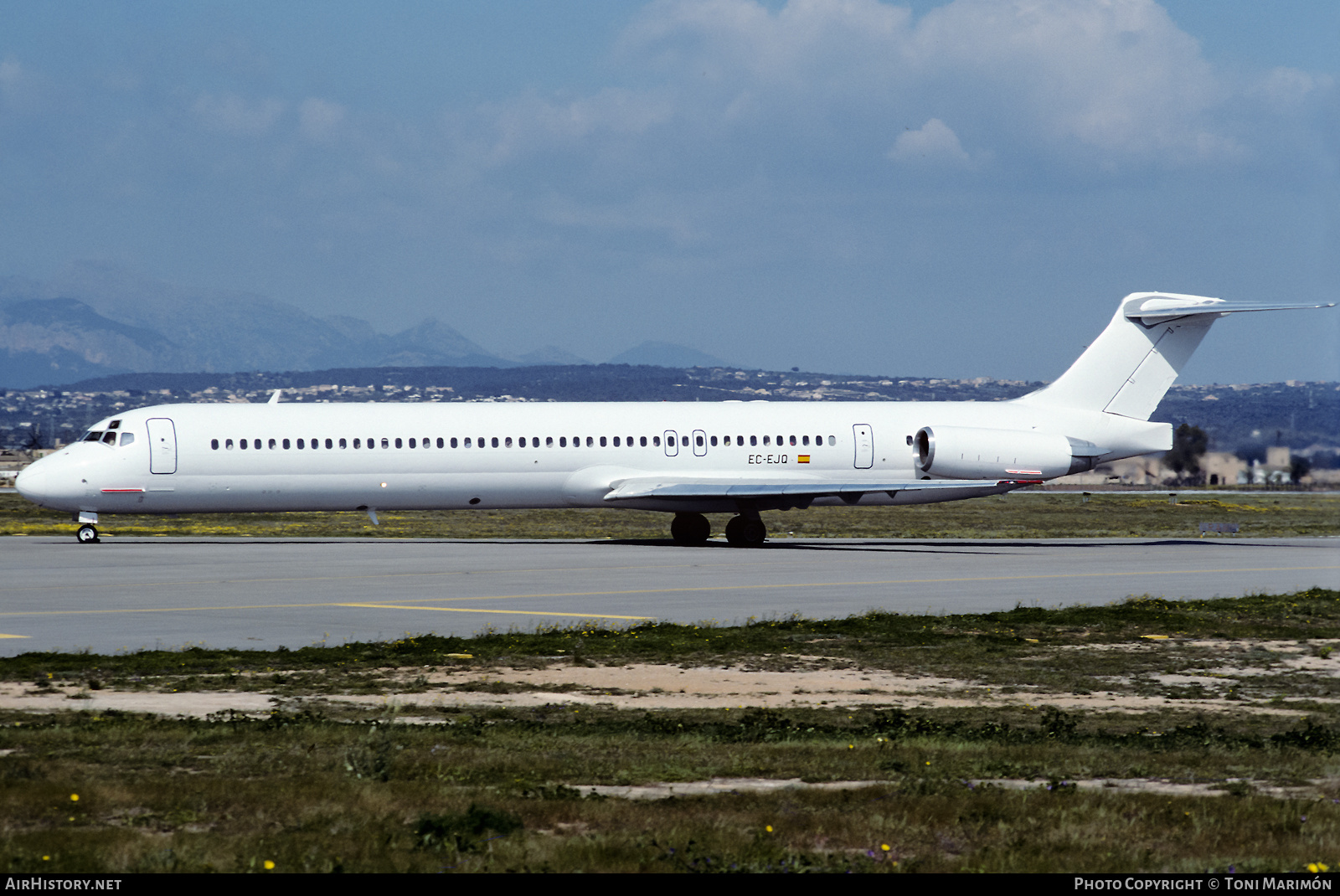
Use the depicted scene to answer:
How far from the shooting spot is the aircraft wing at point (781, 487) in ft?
133

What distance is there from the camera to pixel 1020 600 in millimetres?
26609

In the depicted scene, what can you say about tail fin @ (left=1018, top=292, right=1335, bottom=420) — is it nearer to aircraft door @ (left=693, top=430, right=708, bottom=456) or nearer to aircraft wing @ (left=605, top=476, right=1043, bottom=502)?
aircraft wing @ (left=605, top=476, right=1043, bottom=502)

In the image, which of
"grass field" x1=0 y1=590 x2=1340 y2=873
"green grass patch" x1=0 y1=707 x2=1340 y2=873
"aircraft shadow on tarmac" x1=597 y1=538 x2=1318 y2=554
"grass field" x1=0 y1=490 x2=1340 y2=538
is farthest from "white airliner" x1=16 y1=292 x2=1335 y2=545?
"green grass patch" x1=0 y1=707 x2=1340 y2=873

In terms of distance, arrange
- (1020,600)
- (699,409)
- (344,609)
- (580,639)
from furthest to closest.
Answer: (699,409) < (1020,600) < (344,609) < (580,639)

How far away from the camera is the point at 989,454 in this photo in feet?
140

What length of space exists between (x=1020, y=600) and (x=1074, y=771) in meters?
15.4

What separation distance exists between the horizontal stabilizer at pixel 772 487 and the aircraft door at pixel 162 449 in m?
11.7

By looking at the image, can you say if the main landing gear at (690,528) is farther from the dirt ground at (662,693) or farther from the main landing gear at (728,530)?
the dirt ground at (662,693)

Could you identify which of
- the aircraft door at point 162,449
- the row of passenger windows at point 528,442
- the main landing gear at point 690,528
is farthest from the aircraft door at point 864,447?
the aircraft door at point 162,449

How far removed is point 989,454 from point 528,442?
42.9 feet

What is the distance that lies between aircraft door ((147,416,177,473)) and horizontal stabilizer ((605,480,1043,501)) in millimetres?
11742

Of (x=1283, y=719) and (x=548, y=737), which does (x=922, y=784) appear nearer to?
(x=548, y=737)

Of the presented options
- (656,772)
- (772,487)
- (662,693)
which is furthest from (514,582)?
(656,772)
